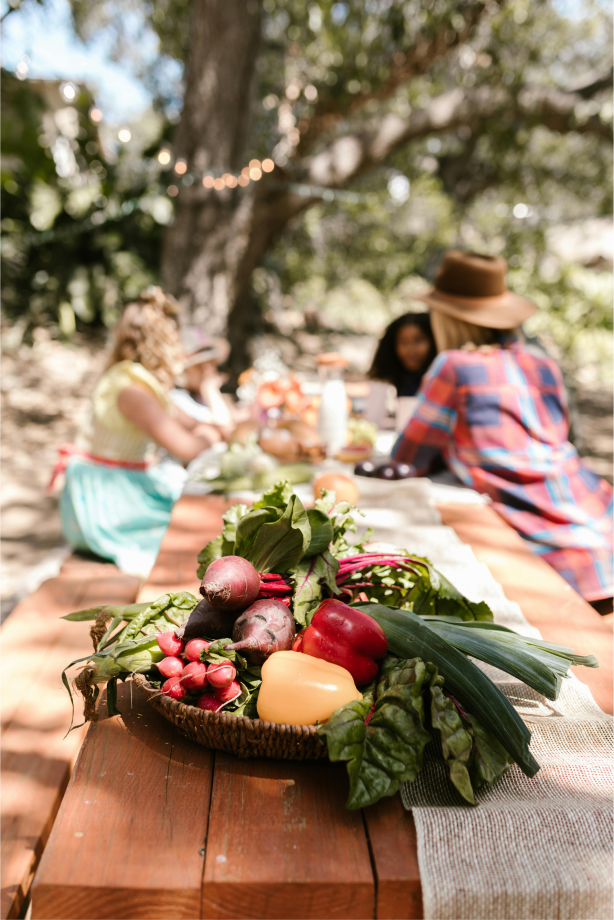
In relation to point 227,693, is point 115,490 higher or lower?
lower

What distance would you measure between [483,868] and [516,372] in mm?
2007

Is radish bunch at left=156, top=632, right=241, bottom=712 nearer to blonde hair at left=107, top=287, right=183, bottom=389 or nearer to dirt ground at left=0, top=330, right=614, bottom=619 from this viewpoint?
dirt ground at left=0, top=330, right=614, bottom=619

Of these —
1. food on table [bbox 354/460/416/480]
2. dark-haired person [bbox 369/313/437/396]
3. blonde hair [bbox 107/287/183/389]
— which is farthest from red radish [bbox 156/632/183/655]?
dark-haired person [bbox 369/313/437/396]

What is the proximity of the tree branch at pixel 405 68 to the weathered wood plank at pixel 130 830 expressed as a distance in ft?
24.5

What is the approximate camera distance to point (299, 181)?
23.6 ft

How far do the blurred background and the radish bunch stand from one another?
2.22 meters

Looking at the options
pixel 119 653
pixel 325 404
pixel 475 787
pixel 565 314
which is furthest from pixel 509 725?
pixel 565 314

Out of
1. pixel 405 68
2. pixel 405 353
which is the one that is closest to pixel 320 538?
pixel 405 353

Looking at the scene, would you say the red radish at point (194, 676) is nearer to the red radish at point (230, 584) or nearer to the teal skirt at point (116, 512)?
the red radish at point (230, 584)

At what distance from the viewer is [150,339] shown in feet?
10.6

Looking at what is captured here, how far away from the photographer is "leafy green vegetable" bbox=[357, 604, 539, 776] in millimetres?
1014

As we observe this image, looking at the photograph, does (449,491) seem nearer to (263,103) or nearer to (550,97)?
(550,97)

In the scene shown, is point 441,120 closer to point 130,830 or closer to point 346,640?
point 346,640

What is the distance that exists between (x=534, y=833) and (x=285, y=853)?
350mm
